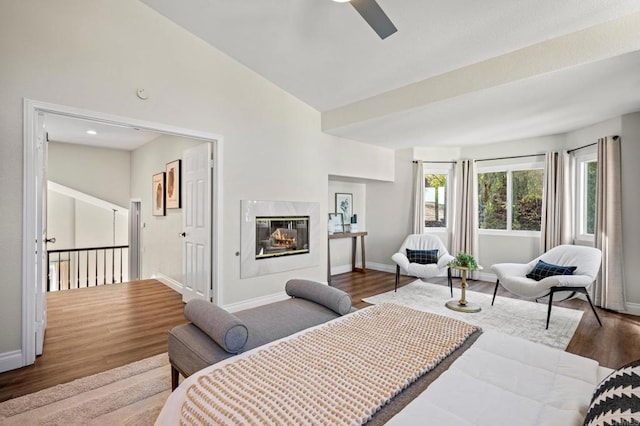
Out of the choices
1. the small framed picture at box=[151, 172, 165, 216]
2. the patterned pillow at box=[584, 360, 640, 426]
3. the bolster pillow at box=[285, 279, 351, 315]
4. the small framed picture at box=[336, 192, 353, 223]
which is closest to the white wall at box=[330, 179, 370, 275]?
the small framed picture at box=[336, 192, 353, 223]

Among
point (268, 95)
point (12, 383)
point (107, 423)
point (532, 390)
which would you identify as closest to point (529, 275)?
point (532, 390)

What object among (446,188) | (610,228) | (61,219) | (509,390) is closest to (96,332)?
(509,390)

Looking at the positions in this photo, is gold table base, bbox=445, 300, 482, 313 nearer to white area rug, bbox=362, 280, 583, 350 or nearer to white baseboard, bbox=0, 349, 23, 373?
white area rug, bbox=362, 280, 583, 350

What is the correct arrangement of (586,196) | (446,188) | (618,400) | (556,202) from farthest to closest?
1. (446,188)
2. (556,202)
3. (586,196)
4. (618,400)

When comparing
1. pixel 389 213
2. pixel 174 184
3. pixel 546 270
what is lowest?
pixel 546 270

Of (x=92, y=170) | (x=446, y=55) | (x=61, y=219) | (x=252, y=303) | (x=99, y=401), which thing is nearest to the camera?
(x=99, y=401)

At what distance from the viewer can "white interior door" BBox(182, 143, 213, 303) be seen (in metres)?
3.82

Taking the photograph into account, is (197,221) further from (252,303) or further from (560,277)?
(560,277)

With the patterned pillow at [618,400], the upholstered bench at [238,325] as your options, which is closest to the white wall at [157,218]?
the upholstered bench at [238,325]

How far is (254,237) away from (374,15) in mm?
2830

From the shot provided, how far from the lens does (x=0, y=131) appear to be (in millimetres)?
2402

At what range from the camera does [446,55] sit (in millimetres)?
3135

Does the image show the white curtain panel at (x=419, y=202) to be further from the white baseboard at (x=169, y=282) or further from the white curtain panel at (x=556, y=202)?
the white baseboard at (x=169, y=282)

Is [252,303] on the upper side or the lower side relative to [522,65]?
lower
